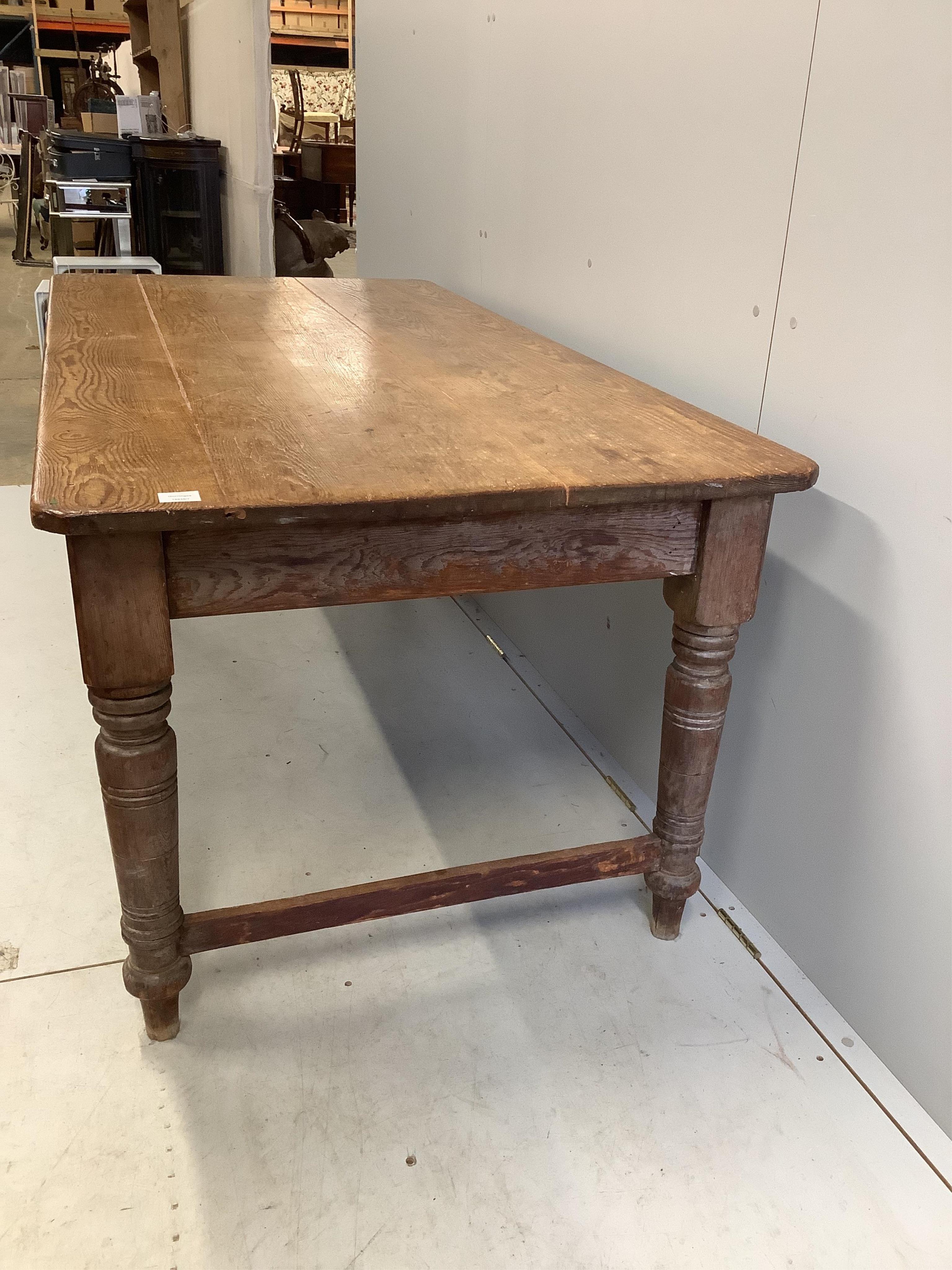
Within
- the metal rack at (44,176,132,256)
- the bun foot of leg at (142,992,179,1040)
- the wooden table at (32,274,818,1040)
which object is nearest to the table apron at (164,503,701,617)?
the wooden table at (32,274,818,1040)

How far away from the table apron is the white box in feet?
14.7

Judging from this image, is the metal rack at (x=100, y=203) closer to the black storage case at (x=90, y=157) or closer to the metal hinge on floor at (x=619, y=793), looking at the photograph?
the black storage case at (x=90, y=157)

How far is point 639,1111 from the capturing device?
1.19 m

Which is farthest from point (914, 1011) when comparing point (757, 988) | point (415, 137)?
point (415, 137)

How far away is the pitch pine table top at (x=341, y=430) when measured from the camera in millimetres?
958

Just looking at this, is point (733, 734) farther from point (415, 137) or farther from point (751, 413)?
point (415, 137)

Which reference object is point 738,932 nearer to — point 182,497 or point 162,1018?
point 162,1018

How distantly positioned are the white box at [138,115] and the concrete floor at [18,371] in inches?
42.5

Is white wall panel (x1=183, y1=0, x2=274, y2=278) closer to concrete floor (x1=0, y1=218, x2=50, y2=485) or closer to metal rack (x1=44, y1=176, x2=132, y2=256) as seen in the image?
metal rack (x1=44, y1=176, x2=132, y2=256)

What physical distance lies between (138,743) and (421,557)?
1.15 feet

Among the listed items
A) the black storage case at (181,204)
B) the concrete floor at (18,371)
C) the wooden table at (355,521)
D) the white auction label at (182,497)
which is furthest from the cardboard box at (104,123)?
the white auction label at (182,497)

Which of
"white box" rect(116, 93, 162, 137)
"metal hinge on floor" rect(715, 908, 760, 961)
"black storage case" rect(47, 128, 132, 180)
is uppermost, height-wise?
"white box" rect(116, 93, 162, 137)

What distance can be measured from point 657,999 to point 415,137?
2.13 metres

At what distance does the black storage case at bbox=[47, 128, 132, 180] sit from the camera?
183 inches
